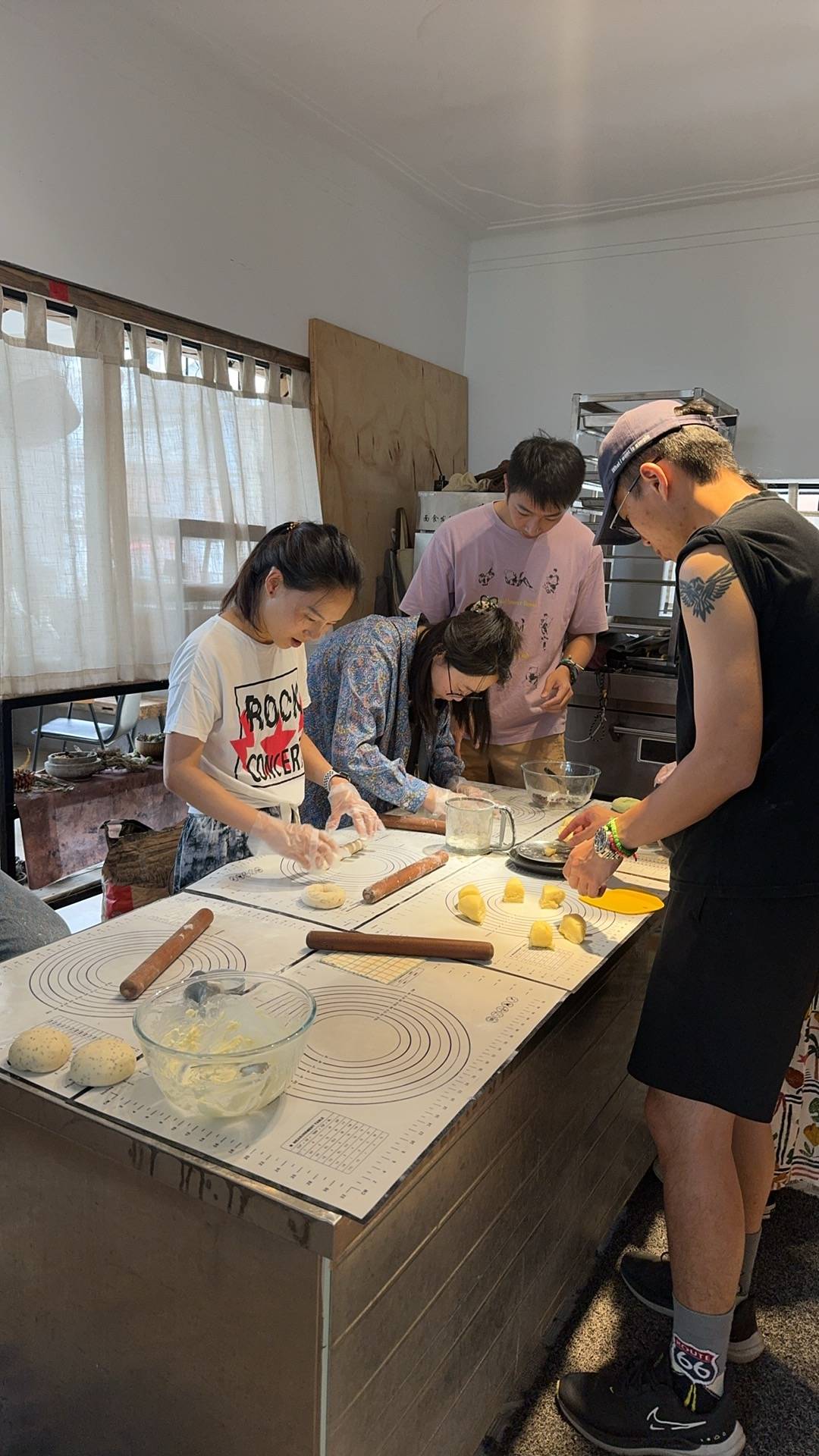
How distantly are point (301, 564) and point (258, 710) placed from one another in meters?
0.31

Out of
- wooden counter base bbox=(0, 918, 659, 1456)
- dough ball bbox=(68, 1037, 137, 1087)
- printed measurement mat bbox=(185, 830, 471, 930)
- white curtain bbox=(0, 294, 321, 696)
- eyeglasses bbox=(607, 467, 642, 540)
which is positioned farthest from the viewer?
white curtain bbox=(0, 294, 321, 696)

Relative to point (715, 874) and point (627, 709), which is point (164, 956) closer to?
point (715, 874)

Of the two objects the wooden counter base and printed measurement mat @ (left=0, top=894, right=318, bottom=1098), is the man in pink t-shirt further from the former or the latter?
the wooden counter base

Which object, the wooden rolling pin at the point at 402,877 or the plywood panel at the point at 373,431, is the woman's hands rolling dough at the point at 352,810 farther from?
the plywood panel at the point at 373,431

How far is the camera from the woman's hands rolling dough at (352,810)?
1.86m

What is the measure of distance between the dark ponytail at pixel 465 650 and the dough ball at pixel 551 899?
641 millimetres

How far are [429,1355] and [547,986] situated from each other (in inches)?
17.5

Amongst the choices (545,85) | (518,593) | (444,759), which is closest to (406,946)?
(444,759)

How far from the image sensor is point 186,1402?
95cm

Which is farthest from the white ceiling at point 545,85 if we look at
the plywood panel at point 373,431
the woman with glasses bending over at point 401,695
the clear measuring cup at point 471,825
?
the clear measuring cup at point 471,825

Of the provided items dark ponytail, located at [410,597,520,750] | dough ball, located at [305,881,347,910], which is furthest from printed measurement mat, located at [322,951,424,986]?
dark ponytail, located at [410,597,520,750]

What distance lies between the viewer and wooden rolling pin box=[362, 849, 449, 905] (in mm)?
1522

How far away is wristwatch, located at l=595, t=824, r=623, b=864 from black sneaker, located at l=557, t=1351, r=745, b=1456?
74cm

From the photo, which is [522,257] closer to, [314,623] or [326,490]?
[326,490]
